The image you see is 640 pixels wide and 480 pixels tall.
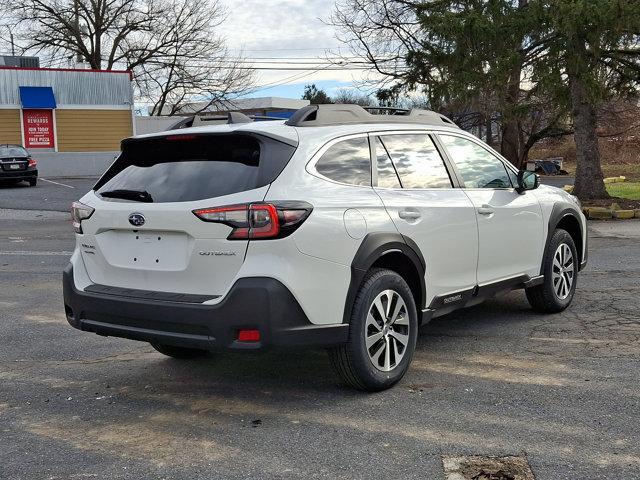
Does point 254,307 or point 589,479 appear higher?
point 254,307

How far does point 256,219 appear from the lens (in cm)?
394

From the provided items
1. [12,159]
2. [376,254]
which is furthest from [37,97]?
[376,254]

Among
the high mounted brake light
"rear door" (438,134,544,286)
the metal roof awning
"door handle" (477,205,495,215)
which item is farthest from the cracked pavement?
the metal roof awning

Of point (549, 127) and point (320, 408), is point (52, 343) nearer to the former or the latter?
point (320, 408)

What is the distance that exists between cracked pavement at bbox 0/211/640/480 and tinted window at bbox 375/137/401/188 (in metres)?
1.33

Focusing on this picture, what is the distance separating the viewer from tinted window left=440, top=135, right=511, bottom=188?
5.58 meters

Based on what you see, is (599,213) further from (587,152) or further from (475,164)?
(475,164)

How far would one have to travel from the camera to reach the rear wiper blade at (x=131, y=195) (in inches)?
171

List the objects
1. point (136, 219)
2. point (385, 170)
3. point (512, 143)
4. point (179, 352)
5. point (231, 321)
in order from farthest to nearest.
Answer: point (512, 143), point (179, 352), point (385, 170), point (136, 219), point (231, 321)

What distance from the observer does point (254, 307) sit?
3912 millimetres

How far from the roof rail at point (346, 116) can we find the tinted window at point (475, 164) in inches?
8.6

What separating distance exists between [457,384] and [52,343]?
136 inches

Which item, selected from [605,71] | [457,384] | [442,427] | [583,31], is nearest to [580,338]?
[457,384]

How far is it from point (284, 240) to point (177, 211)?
66 centimetres
